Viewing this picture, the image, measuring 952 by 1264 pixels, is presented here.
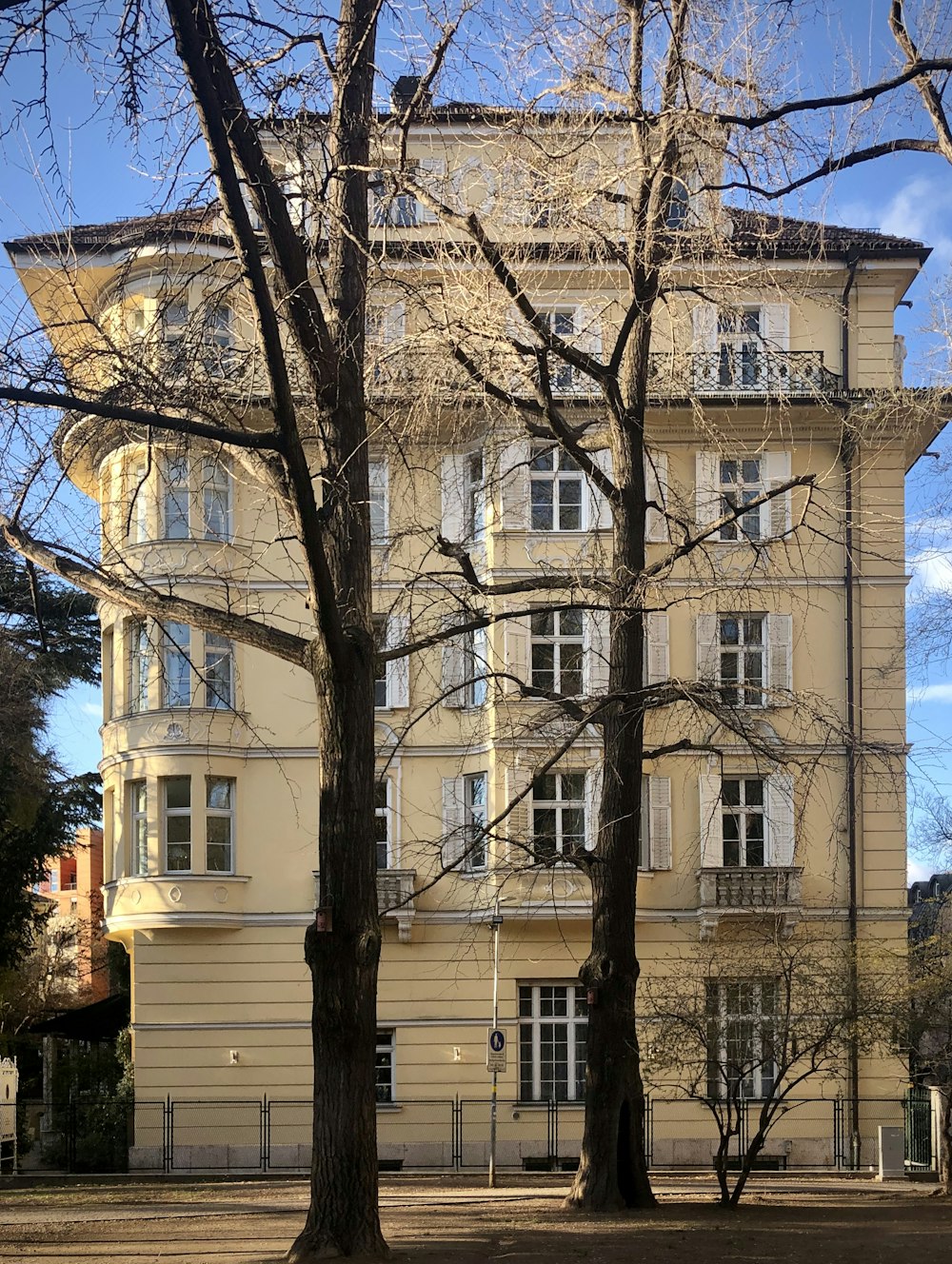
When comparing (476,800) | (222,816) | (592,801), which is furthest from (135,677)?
(592,801)

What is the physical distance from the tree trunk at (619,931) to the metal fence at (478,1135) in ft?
40.1

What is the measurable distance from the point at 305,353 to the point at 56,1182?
735 inches

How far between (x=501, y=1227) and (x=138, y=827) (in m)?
17.0

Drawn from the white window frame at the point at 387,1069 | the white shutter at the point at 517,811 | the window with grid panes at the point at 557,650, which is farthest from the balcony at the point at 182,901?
the window with grid panes at the point at 557,650

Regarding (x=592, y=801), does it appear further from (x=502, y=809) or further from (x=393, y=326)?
(x=393, y=326)

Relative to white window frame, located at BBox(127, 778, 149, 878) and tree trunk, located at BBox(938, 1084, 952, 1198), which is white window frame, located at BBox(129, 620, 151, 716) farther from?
tree trunk, located at BBox(938, 1084, 952, 1198)

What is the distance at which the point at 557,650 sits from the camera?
30750 millimetres

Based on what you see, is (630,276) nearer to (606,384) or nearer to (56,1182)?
(606,384)

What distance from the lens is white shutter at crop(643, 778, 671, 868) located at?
30500mm

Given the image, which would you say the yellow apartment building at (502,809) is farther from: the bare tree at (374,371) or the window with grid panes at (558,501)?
the bare tree at (374,371)

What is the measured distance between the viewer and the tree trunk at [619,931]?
56.8 feet

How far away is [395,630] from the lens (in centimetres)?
2608

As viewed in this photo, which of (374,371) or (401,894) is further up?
(374,371)

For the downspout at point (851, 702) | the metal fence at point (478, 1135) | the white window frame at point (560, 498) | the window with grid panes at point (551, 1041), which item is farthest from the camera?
the white window frame at point (560, 498)
